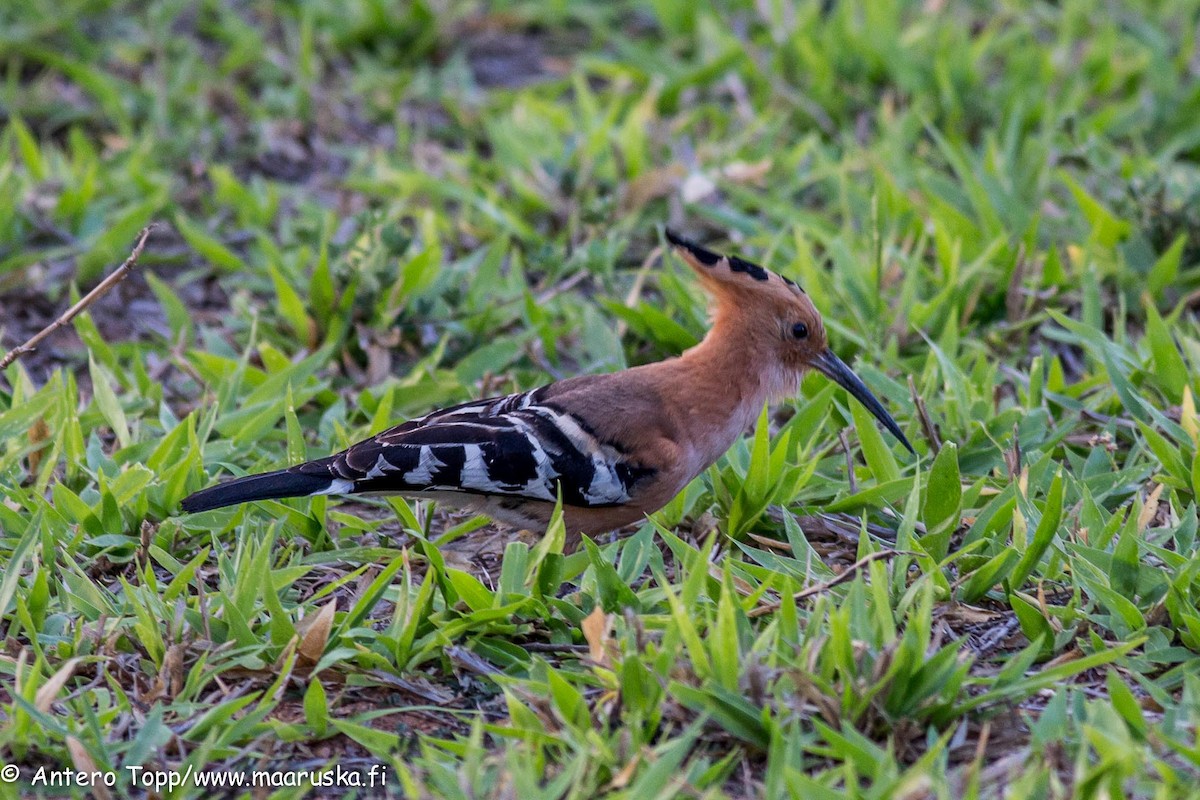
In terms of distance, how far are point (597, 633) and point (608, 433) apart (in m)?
0.75

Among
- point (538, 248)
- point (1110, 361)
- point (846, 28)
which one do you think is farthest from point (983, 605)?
point (846, 28)

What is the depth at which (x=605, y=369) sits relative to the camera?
4359 mm

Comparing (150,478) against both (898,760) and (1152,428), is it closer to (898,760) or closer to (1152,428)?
(898,760)

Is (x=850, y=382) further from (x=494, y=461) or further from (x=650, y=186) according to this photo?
(x=650, y=186)

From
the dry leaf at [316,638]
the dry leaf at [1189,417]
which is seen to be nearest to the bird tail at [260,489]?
the dry leaf at [316,638]

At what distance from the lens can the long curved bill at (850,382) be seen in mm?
3773

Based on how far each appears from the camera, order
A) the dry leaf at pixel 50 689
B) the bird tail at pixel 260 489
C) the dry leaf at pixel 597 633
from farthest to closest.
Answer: the bird tail at pixel 260 489
the dry leaf at pixel 597 633
the dry leaf at pixel 50 689

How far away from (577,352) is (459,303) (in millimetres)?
409

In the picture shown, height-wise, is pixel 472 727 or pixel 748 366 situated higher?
pixel 748 366

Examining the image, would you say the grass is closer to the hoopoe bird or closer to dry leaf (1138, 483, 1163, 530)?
dry leaf (1138, 483, 1163, 530)

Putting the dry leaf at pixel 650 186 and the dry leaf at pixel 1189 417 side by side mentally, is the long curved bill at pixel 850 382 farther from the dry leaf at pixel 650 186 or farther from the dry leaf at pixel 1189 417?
the dry leaf at pixel 650 186

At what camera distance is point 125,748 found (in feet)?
8.82

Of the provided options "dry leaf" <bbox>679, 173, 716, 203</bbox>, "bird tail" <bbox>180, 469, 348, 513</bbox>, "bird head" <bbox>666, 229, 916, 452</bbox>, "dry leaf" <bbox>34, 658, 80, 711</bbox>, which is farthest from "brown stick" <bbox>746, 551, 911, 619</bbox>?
"dry leaf" <bbox>679, 173, 716, 203</bbox>

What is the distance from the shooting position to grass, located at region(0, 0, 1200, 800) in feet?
8.93
